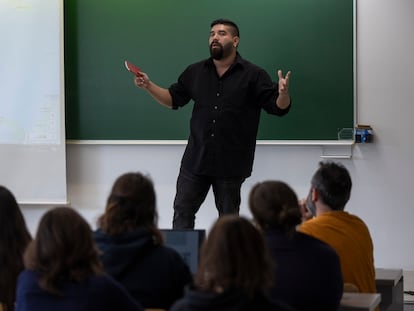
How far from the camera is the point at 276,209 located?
2805 millimetres

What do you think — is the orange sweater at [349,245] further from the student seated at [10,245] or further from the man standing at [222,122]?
the man standing at [222,122]

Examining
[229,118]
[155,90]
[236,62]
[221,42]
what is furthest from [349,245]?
[155,90]

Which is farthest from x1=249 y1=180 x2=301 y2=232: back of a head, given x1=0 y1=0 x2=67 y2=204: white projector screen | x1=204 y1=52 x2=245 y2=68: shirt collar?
x1=0 y1=0 x2=67 y2=204: white projector screen

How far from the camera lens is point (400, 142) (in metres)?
5.89

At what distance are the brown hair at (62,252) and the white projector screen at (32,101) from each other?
3993 mm

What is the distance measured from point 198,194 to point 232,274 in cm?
351

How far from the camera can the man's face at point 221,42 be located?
18.0 feet

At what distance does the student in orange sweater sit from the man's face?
207cm

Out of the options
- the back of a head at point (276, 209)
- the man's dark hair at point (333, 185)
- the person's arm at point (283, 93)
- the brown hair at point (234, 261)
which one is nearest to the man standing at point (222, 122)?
the person's arm at point (283, 93)

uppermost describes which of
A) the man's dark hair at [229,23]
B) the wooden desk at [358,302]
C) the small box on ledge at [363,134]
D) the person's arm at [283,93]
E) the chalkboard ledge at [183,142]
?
the man's dark hair at [229,23]

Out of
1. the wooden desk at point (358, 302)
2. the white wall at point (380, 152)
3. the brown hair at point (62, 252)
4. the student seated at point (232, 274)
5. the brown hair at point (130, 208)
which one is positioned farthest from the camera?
the white wall at point (380, 152)

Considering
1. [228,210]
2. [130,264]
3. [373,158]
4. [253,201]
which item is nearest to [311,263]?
[253,201]

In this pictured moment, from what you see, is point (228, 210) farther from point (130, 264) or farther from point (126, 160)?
point (130, 264)

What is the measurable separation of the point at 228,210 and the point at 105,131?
143 centimetres
